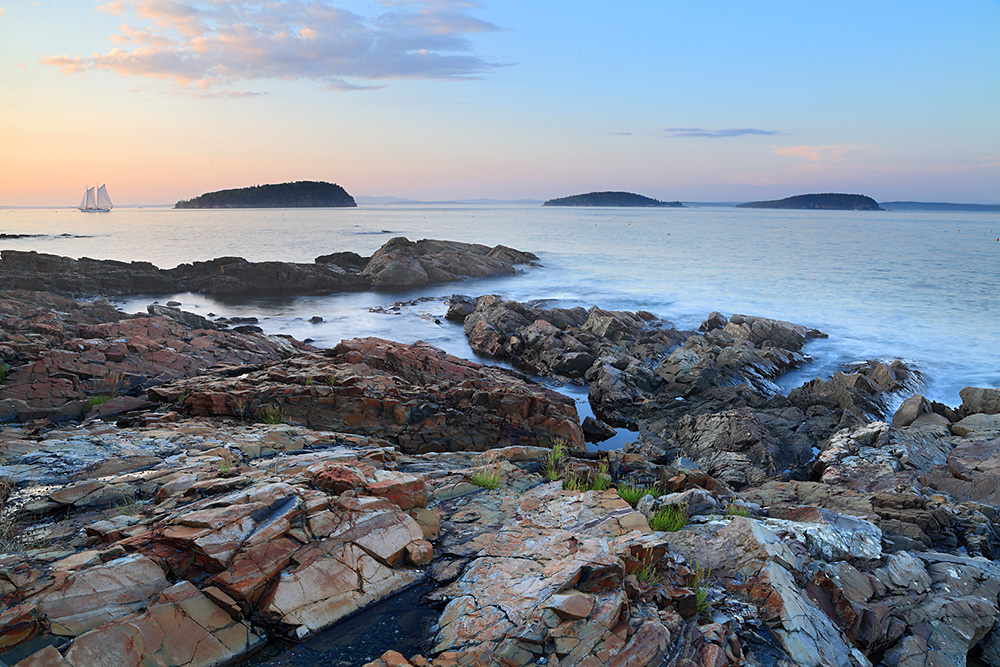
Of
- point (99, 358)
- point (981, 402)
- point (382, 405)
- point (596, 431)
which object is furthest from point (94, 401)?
point (981, 402)

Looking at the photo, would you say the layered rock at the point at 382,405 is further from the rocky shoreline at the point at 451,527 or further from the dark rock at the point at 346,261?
the dark rock at the point at 346,261

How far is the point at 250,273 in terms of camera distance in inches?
1843

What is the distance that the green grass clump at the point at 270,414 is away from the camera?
11.5 m

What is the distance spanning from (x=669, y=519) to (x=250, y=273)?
4695 cm

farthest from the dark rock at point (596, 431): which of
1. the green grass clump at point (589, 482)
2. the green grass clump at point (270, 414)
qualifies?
the green grass clump at point (270, 414)

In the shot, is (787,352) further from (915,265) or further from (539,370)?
(915,265)

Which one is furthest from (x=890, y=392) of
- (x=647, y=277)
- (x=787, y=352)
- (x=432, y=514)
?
(x=647, y=277)

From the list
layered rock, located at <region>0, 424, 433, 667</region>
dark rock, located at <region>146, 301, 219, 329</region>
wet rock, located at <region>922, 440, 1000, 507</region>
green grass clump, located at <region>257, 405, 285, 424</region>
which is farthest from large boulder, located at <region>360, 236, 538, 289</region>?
layered rock, located at <region>0, 424, 433, 667</region>

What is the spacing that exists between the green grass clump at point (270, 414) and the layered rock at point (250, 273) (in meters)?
36.7

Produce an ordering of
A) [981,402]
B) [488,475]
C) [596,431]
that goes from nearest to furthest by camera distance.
A: 1. [488,475]
2. [981,402]
3. [596,431]

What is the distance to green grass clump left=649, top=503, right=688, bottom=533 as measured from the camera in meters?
6.91

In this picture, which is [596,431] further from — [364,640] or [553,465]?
[364,640]

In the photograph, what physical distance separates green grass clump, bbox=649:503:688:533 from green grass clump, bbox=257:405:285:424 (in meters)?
7.95

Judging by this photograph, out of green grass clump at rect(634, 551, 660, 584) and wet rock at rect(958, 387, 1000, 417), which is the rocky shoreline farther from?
wet rock at rect(958, 387, 1000, 417)
